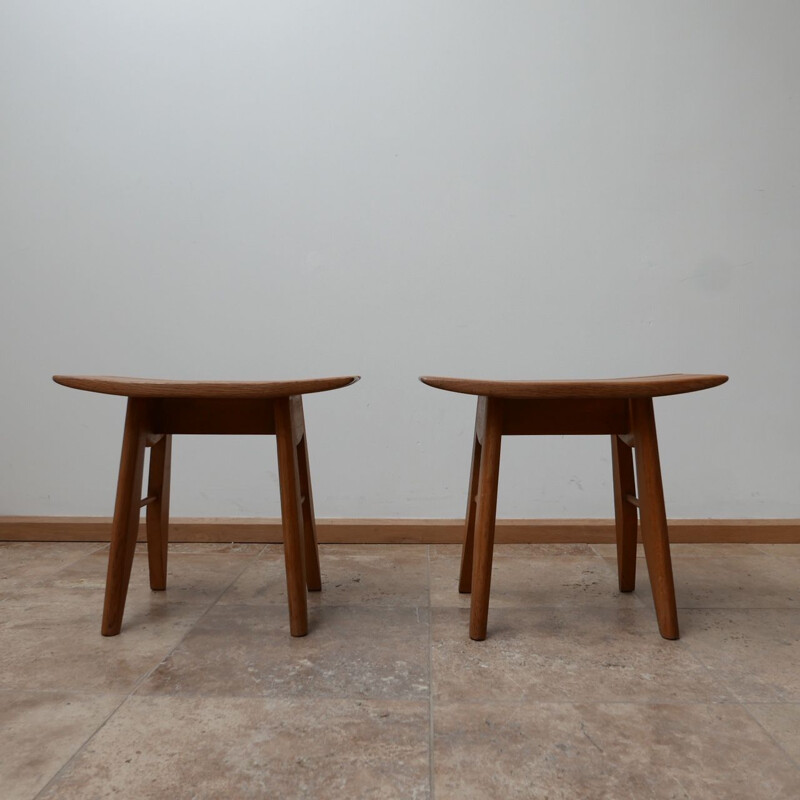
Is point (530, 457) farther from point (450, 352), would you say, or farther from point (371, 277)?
A: point (371, 277)

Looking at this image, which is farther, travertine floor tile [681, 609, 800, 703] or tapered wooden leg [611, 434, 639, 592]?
tapered wooden leg [611, 434, 639, 592]

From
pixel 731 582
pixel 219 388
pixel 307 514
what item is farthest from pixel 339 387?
pixel 731 582

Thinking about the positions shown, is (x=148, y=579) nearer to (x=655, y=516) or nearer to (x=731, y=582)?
(x=655, y=516)

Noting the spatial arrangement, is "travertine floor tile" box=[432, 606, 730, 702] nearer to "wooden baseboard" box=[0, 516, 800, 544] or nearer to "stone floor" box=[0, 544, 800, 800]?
"stone floor" box=[0, 544, 800, 800]

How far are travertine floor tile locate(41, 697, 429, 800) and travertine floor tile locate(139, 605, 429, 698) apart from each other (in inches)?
2.1

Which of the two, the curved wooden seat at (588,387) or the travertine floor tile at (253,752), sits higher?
the curved wooden seat at (588,387)

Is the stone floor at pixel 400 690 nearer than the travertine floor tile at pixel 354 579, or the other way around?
the stone floor at pixel 400 690

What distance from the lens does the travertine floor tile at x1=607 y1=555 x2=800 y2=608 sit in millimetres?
1705

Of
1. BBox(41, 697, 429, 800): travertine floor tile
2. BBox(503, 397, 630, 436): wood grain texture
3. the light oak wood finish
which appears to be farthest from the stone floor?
BBox(503, 397, 630, 436): wood grain texture

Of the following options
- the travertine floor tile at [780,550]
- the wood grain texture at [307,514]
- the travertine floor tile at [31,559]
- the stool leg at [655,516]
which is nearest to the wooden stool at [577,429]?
the stool leg at [655,516]

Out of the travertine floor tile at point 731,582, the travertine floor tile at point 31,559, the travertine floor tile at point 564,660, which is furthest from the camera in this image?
the travertine floor tile at point 31,559

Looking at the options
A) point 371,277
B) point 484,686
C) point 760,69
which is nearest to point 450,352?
point 371,277

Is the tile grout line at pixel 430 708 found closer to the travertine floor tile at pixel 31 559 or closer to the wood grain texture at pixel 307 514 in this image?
the wood grain texture at pixel 307 514

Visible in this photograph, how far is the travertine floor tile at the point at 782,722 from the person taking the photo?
3.37ft
